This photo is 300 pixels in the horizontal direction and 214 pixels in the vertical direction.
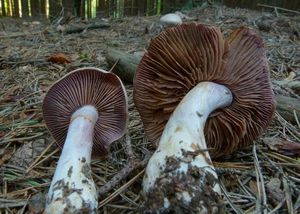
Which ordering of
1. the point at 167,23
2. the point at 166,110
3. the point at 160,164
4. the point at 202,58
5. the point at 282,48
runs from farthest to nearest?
the point at 167,23, the point at 282,48, the point at 166,110, the point at 202,58, the point at 160,164

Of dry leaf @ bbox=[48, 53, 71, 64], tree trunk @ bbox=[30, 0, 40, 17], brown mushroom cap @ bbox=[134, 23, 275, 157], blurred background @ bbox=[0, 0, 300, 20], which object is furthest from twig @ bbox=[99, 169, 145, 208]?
tree trunk @ bbox=[30, 0, 40, 17]

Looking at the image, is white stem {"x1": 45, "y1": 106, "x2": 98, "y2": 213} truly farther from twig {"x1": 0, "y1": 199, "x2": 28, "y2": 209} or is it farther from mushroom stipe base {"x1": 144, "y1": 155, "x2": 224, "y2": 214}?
mushroom stipe base {"x1": 144, "y1": 155, "x2": 224, "y2": 214}

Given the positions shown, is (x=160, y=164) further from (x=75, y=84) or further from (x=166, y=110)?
(x=75, y=84)

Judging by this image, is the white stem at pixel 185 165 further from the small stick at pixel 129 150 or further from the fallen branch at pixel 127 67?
the fallen branch at pixel 127 67

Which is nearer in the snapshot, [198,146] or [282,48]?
[198,146]

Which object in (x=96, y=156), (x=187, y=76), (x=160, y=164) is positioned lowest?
(x=96, y=156)

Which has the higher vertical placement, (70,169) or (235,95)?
(235,95)

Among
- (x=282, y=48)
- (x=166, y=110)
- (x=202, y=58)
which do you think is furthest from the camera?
(x=282, y=48)

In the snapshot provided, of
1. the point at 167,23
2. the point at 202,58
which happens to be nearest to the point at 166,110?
the point at 202,58
